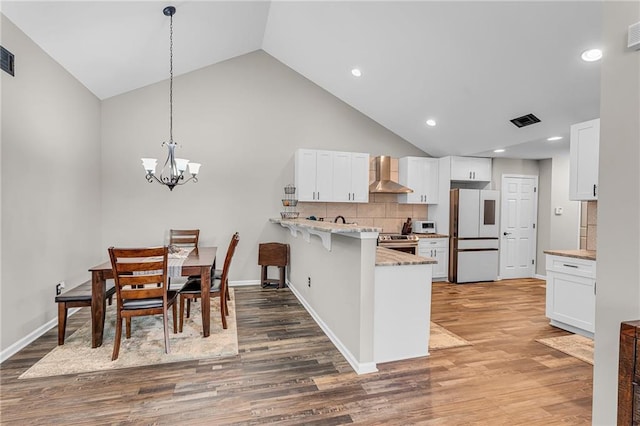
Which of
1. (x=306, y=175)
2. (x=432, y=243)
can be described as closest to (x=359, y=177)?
(x=306, y=175)

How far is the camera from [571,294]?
11.9ft

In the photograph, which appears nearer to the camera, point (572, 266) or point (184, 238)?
point (572, 266)

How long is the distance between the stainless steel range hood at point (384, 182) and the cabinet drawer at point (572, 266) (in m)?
2.52

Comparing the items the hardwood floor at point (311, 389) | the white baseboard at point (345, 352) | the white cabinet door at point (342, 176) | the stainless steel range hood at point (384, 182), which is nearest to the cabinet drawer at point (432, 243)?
the stainless steel range hood at point (384, 182)

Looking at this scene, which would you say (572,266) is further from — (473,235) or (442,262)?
(442,262)

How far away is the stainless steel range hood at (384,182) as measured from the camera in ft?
19.1

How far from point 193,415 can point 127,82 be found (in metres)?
4.57

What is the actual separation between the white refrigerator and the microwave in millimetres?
359

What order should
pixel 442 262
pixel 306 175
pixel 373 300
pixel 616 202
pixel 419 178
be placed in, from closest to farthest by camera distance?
pixel 616 202
pixel 373 300
pixel 306 175
pixel 442 262
pixel 419 178

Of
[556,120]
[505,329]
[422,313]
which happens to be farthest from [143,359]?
[556,120]

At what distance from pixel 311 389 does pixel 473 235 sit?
4637 mm

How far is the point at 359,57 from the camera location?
14.8 feet

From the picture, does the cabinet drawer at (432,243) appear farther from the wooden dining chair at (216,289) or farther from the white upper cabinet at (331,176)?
the wooden dining chair at (216,289)

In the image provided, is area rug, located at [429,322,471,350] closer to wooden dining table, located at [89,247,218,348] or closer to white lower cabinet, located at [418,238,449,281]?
wooden dining table, located at [89,247,218,348]
